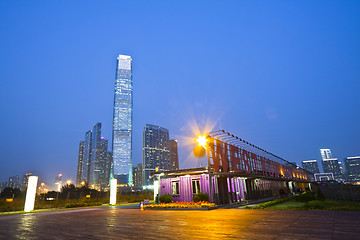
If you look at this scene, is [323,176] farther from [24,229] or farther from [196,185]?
[24,229]

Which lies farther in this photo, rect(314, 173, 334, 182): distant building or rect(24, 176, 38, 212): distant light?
rect(314, 173, 334, 182): distant building

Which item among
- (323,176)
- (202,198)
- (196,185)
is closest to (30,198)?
(196,185)

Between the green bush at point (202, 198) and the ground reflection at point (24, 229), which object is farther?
the green bush at point (202, 198)

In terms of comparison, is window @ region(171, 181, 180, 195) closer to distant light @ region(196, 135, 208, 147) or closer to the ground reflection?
distant light @ region(196, 135, 208, 147)

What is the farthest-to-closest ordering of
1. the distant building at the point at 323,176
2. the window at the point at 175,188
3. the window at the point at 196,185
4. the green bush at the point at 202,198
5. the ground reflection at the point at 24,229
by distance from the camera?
the distant building at the point at 323,176
the window at the point at 175,188
the window at the point at 196,185
the green bush at the point at 202,198
the ground reflection at the point at 24,229

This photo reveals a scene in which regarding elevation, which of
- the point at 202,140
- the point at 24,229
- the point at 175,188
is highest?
the point at 202,140

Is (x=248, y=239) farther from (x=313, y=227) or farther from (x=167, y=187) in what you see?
(x=167, y=187)

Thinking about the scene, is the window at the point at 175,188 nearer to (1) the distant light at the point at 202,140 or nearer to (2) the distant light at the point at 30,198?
(1) the distant light at the point at 202,140

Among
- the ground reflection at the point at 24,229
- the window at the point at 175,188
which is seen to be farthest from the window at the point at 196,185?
the ground reflection at the point at 24,229

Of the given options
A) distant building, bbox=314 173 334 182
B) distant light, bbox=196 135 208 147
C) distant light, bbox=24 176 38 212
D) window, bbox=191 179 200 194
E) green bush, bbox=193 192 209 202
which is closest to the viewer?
green bush, bbox=193 192 209 202

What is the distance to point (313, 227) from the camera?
8203 mm

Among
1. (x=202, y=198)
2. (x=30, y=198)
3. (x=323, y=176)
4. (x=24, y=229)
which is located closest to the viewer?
(x=24, y=229)

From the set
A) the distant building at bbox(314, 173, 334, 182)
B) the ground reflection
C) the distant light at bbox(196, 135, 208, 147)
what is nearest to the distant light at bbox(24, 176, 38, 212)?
the ground reflection

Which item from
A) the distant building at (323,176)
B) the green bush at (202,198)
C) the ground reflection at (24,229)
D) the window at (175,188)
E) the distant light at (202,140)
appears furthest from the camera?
the distant building at (323,176)
